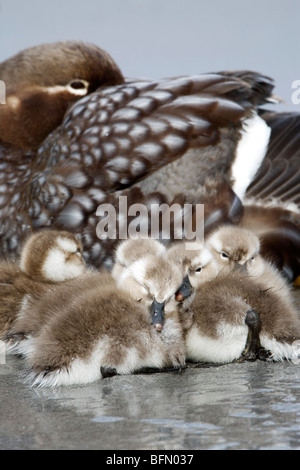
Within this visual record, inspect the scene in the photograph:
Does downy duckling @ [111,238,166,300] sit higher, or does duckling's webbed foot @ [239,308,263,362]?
downy duckling @ [111,238,166,300]

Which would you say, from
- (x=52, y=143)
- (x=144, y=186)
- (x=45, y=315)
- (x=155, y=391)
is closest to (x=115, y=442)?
(x=155, y=391)

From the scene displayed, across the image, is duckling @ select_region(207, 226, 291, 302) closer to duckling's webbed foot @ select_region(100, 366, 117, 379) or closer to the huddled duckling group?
the huddled duckling group

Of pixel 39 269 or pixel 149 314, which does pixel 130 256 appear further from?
pixel 39 269

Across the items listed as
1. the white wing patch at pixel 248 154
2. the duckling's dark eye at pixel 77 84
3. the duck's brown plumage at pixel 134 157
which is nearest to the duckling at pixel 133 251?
the duck's brown plumage at pixel 134 157

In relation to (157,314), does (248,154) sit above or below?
below

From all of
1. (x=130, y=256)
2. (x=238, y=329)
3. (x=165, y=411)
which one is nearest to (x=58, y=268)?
(x=130, y=256)

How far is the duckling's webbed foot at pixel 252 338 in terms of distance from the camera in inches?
109

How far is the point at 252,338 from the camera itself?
280 centimetres

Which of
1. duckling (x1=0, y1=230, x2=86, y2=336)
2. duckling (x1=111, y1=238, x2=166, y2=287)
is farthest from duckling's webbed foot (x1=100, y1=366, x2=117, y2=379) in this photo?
duckling (x1=0, y1=230, x2=86, y2=336)

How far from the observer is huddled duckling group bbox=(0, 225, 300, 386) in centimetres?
262

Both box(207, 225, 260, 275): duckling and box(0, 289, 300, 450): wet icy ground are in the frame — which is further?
box(207, 225, 260, 275): duckling

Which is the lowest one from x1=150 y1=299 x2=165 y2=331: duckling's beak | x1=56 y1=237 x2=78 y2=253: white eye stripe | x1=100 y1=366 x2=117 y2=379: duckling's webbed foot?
x1=56 y1=237 x2=78 y2=253: white eye stripe

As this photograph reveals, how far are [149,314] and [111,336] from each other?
167 millimetres

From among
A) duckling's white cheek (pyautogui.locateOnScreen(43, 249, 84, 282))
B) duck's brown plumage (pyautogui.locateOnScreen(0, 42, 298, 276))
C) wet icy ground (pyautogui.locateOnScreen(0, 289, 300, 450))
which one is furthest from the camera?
duck's brown plumage (pyautogui.locateOnScreen(0, 42, 298, 276))
